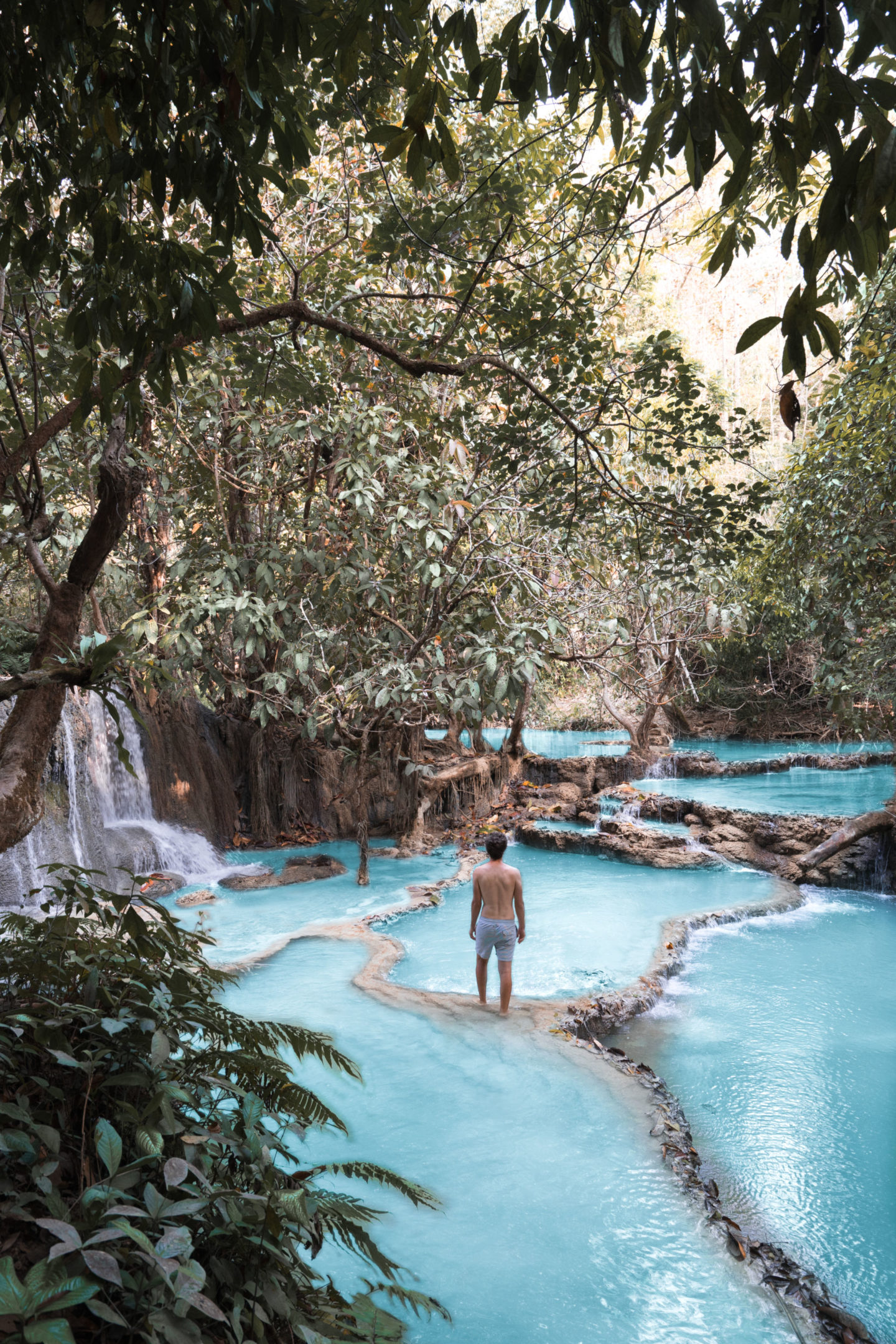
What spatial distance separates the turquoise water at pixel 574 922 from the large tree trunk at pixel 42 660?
5.11 metres

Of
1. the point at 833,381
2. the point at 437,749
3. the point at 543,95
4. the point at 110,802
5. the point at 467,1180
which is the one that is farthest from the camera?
the point at 437,749

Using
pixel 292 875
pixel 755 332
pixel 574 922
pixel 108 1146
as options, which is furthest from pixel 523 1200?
pixel 292 875

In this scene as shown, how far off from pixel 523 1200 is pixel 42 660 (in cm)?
341

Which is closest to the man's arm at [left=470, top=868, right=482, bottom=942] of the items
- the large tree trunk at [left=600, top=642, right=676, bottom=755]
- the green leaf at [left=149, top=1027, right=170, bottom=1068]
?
the green leaf at [left=149, top=1027, right=170, bottom=1068]

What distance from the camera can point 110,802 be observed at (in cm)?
1152

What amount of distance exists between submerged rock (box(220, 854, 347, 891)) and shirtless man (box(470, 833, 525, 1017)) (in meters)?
5.24

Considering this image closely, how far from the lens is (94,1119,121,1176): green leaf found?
1522 mm

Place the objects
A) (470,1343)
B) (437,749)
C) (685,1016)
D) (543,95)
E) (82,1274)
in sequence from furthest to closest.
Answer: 1. (437,749)
2. (685,1016)
3. (470,1343)
4. (543,95)
5. (82,1274)

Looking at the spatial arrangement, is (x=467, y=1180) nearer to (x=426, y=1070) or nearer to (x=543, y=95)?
(x=426, y=1070)

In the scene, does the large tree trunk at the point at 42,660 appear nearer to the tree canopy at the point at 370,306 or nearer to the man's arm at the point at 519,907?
the tree canopy at the point at 370,306

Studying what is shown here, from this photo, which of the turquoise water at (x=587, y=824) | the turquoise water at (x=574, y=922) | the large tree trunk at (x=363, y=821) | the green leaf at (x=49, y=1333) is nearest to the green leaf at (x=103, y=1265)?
the green leaf at (x=49, y=1333)

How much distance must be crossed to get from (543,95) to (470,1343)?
13.8 ft

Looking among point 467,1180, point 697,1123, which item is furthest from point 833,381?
point 467,1180

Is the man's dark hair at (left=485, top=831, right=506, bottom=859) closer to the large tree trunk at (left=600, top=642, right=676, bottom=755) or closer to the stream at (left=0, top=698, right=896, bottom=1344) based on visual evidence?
the stream at (left=0, top=698, right=896, bottom=1344)
